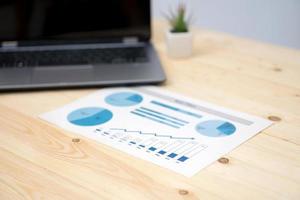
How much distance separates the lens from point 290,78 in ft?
3.80

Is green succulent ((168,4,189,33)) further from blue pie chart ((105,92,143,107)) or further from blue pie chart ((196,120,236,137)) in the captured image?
blue pie chart ((196,120,236,137))

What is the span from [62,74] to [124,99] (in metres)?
0.17

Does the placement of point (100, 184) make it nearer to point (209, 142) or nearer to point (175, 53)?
point (209, 142)

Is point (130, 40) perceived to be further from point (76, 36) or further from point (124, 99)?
point (124, 99)

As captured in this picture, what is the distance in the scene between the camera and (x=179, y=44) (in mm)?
1247

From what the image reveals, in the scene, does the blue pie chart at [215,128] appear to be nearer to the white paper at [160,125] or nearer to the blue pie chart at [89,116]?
the white paper at [160,125]

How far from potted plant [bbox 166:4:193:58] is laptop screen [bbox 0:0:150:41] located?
8 cm

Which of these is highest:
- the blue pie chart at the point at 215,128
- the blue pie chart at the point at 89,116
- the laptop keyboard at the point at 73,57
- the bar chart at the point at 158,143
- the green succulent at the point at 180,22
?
the green succulent at the point at 180,22

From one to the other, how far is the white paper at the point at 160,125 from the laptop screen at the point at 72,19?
0.24m

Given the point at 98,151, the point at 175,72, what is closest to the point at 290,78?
the point at 175,72

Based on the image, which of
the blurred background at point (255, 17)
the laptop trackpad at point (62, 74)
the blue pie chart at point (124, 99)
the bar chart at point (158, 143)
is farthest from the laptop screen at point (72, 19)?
the blurred background at point (255, 17)

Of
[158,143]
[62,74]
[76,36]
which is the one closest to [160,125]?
[158,143]

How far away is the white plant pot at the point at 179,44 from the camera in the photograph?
124 cm

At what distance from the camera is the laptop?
118 centimetres
